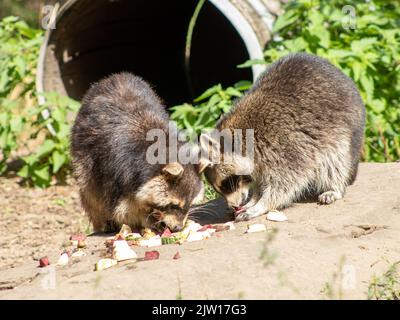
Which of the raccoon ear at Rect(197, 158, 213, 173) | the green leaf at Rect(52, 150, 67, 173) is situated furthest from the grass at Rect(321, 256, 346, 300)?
→ the green leaf at Rect(52, 150, 67, 173)

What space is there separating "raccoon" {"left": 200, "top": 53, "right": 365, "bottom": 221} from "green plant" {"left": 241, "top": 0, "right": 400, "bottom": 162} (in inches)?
63.8

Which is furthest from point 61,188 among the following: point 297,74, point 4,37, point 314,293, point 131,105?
point 314,293

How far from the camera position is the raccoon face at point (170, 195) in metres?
5.07

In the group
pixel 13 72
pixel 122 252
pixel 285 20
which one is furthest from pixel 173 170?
pixel 13 72

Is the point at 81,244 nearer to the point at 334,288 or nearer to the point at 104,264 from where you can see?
the point at 104,264

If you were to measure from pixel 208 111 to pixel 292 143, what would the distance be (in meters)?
2.08

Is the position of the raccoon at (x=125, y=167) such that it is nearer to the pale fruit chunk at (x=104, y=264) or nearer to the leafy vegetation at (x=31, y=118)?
the pale fruit chunk at (x=104, y=264)

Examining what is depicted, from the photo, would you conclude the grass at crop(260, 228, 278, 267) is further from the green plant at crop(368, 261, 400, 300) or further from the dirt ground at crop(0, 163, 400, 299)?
the green plant at crop(368, 261, 400, 300)

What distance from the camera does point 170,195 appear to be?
5.12 metres

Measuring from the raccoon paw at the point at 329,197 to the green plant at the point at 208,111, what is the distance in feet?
6.51

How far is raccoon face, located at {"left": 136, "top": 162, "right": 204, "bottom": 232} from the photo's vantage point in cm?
507

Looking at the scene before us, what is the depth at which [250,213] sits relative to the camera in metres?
5.45

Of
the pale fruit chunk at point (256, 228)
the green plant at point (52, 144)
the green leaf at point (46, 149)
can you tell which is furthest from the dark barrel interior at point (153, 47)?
the pale fruit chunk at point (256, 228)
